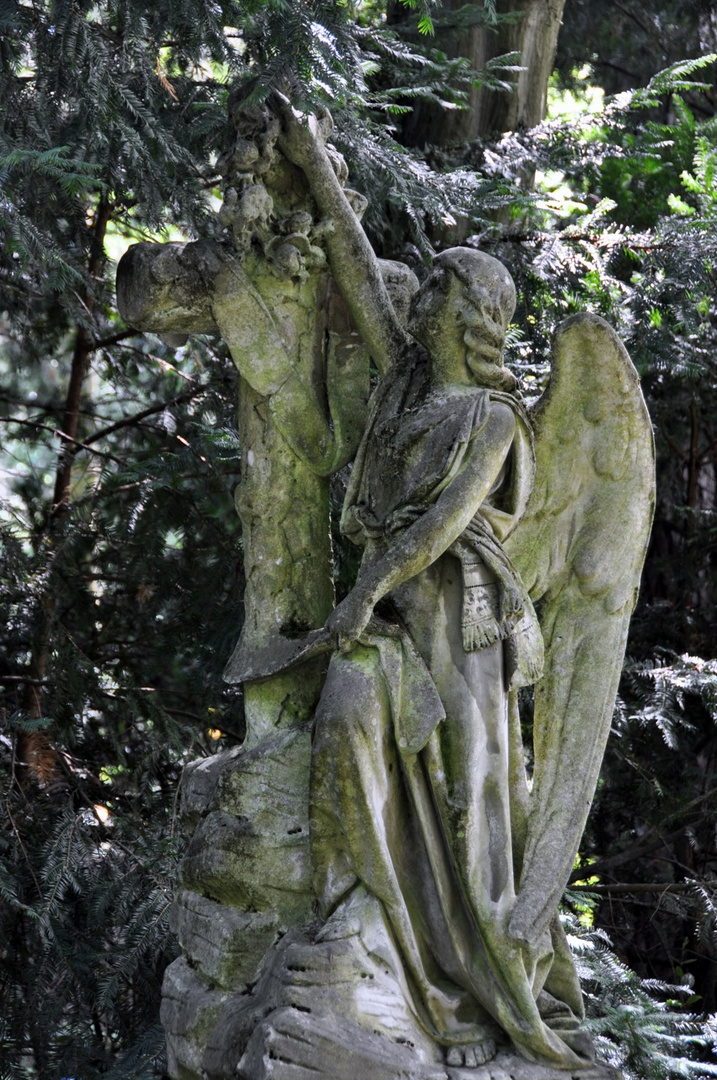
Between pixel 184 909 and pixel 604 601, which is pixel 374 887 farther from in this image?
pixel 604 601

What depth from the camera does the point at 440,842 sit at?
150 inches

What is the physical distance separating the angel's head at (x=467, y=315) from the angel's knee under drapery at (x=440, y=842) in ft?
2.53

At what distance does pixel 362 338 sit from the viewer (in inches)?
171

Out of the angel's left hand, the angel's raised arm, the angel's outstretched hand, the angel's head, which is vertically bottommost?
the angel's left hand

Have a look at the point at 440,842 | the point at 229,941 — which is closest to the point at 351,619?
the point at 440,842

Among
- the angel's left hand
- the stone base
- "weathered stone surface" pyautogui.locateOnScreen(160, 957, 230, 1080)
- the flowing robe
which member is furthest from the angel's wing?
"weathered stone surface" pyautogui.locateOnScreen(160, 957, 230, 1080)

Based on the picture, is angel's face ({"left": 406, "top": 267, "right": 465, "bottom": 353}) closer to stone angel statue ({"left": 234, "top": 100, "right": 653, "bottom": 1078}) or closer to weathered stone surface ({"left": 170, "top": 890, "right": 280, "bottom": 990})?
stone angel statue ({"left": 234, "top": 100, "right": 653, "bottom": 1078})

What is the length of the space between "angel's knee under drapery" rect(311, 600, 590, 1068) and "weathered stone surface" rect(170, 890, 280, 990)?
23cm

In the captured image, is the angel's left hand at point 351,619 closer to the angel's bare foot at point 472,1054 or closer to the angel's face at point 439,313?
the angel's face at point 439,313

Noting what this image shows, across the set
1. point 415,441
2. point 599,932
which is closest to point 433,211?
point 415,441

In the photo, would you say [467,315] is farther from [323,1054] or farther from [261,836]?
[323,1054]

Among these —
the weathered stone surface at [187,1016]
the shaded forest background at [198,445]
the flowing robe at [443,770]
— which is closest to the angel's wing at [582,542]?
the flowing robe at [443,770]

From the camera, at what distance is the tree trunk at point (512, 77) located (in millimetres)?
7621

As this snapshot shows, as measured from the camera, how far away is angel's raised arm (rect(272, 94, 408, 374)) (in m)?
4.23
